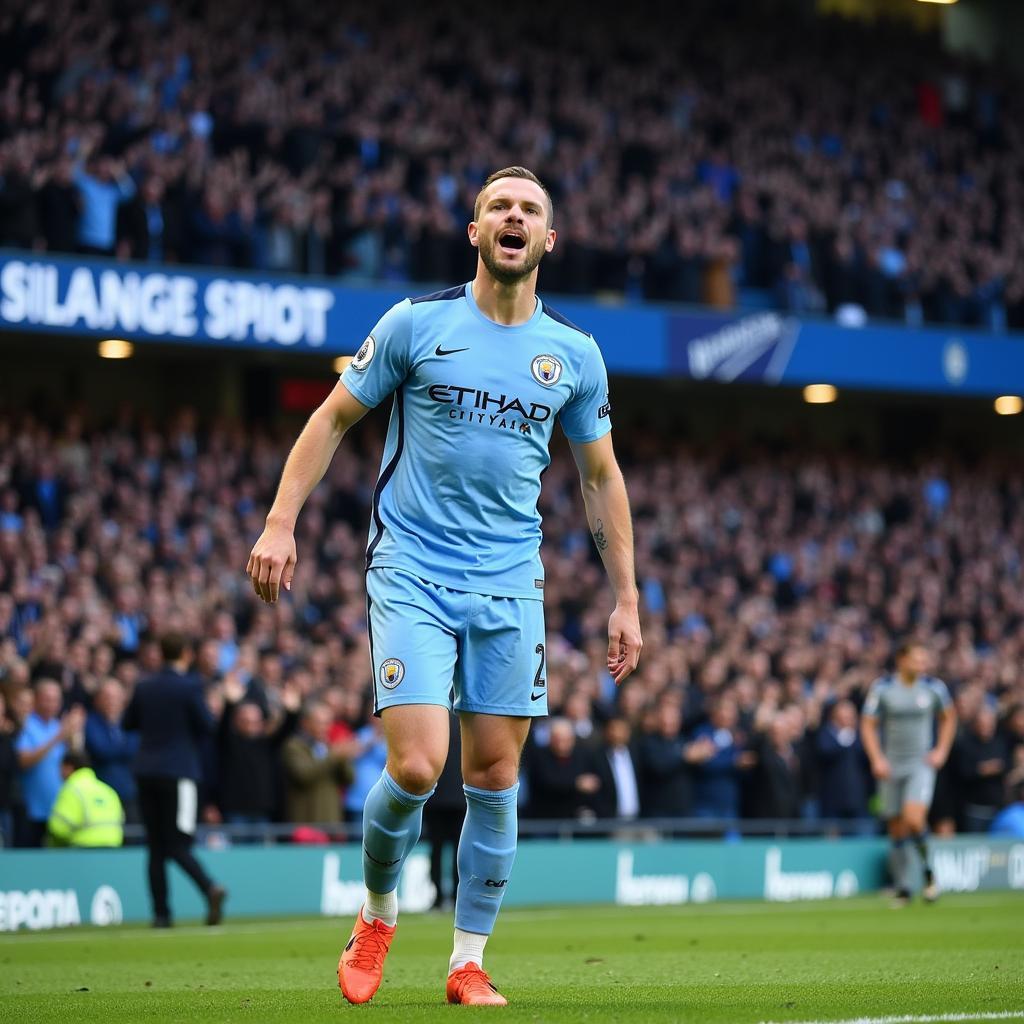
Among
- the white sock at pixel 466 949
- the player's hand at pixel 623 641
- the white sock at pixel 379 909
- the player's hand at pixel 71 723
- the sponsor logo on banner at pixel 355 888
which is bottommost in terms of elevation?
the sponsor logo on banner at pixel 355 888

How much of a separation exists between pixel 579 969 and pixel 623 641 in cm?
249

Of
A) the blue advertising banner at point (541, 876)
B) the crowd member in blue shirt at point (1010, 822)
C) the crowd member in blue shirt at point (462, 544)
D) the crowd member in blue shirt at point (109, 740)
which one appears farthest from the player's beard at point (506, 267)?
the crowd member in blue shirt at point (1010, 822)

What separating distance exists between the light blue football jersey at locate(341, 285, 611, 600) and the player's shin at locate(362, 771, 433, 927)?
0.72 m

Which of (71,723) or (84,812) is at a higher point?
(71,723)

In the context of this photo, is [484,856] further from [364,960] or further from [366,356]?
[366,356]

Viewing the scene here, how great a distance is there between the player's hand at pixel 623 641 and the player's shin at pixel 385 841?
0.80 meters

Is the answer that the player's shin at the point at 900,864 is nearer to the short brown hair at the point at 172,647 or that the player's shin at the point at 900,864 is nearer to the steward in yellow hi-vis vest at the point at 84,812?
the steward in yellow hi-vis vest at the point at 84,812

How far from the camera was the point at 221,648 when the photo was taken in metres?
19.4

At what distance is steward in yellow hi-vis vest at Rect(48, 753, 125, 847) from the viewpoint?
1516cm

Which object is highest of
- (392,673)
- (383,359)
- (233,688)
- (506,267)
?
(506,267)

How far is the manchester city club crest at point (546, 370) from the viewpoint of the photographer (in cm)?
682

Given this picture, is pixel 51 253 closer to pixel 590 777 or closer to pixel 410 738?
pixel 590 777

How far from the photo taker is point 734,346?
28.8m

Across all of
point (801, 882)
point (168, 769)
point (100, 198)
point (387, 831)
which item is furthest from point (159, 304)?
point (387, 831)
